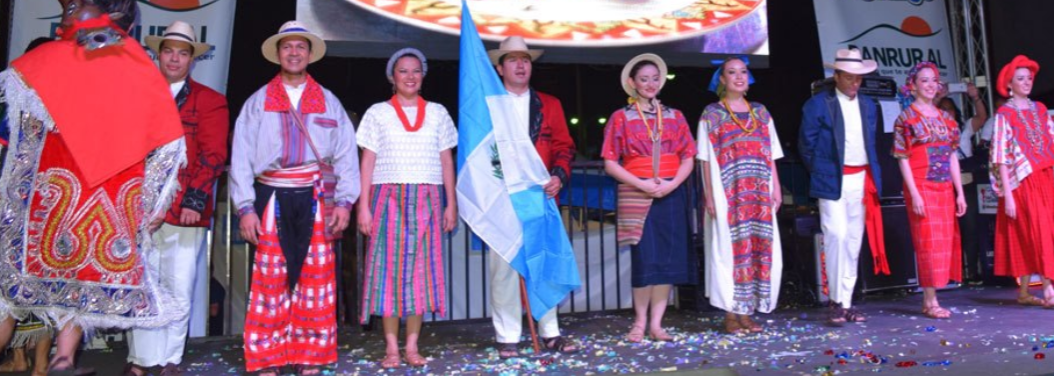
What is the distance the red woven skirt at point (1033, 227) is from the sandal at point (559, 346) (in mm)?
3027

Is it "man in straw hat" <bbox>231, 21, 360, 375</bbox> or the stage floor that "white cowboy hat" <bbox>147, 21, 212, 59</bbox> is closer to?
"man in straw hat" <bbox>231, 21, 360, 375</bbox>

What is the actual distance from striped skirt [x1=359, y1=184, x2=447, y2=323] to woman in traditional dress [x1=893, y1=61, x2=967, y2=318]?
109 inches

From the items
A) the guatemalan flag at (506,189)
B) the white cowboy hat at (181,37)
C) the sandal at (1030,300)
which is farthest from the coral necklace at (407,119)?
the sandal at (1030,300)

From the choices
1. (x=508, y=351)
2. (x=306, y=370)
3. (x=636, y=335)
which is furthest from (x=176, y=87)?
(x=636, y=335)

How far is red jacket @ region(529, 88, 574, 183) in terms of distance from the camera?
156 inches

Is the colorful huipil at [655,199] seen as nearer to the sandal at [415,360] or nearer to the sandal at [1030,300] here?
the sandal at [415,360]

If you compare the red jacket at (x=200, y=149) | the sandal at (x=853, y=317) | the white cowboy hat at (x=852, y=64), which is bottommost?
the sandal at (x=853, y=317)

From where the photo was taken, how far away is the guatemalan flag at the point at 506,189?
3.74m

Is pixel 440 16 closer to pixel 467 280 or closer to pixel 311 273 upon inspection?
pixel 467 280

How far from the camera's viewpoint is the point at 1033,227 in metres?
4.96

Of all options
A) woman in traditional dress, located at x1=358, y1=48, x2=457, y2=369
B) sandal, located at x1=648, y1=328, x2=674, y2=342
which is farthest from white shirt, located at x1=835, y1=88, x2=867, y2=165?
woman in traditional dress, located at x1=358, y1=48, x2=457, y2=369

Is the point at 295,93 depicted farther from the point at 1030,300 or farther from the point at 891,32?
the point at 891,32

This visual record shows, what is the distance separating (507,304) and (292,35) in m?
1.53

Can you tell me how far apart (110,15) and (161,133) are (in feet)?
1.47
